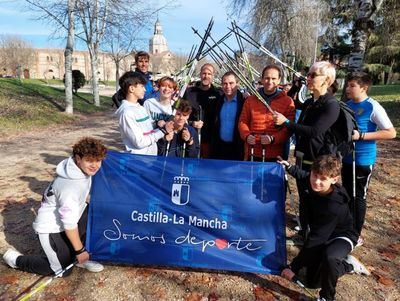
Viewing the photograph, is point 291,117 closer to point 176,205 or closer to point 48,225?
point 176,205

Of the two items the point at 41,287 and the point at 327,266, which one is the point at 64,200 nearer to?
the point at 41,287

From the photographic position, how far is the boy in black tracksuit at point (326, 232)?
115 inches

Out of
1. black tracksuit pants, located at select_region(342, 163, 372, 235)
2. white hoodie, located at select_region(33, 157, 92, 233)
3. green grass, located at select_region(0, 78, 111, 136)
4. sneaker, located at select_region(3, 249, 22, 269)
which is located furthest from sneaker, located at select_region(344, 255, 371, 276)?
green grass, located at select_region(0, 78, 111, 136)

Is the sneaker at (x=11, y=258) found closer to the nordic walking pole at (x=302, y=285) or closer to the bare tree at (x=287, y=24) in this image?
the nordic walking pole at (x=302, y=285)

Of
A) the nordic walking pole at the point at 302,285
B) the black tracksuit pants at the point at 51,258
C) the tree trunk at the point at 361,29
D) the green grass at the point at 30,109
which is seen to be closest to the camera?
the nordic walking pole at the point at 302,285

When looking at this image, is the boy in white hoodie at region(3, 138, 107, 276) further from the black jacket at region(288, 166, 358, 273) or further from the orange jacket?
the black jacket at region(288, 166, 358, 273)

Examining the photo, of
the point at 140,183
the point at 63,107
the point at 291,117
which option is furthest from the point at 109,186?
the point at 63,107

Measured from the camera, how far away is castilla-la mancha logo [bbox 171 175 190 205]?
3322 millimetres

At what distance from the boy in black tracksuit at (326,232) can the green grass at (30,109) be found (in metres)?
10.2

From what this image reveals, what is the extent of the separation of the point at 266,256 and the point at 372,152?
64.7 inches

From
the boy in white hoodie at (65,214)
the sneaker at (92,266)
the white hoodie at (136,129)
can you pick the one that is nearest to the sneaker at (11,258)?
the boy in white hoodie at (65,214)

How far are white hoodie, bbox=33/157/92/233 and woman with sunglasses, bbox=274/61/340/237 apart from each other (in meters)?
2.08

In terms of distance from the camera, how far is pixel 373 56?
112 ft

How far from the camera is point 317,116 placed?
11.0 feet
